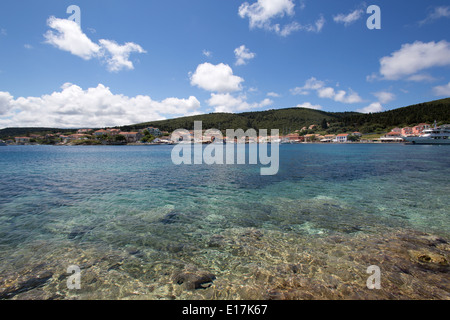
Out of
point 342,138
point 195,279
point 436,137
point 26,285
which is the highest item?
point 342,138

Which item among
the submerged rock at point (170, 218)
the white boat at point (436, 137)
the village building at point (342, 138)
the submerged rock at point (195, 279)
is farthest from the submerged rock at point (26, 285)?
the village building at point (342, 138)

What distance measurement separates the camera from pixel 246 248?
6938mm

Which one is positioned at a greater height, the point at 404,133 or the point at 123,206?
the point at 404,133

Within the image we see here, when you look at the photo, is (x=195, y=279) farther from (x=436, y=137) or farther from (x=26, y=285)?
(x=436, y=137)

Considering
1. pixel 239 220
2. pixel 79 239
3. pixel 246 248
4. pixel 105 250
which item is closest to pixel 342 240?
pixel 246 248

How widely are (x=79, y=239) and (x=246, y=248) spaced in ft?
20.8

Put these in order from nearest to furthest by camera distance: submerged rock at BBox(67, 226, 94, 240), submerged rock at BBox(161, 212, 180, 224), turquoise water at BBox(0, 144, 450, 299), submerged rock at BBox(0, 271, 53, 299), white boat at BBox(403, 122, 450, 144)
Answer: submerged rock at BBox(0, 271, 53, 299) < turquoise water at BBox(0, 144, 450, 299) < submerged rock at BBox(67, 226, 94, 240) < submerged rock at BBox(161, 212, 180, 224) < white boat at BBox(403, 122, 450, 144)

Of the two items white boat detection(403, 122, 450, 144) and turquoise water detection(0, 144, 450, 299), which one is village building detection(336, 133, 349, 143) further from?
turquoise water detection(0, 144, 450, 299)

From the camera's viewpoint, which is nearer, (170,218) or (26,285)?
(26,285)

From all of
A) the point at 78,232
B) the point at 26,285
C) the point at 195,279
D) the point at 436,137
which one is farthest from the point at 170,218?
the point at 436,137

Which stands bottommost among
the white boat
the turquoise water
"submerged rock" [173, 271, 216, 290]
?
"submerged rock" [173, 271, 216, 290]

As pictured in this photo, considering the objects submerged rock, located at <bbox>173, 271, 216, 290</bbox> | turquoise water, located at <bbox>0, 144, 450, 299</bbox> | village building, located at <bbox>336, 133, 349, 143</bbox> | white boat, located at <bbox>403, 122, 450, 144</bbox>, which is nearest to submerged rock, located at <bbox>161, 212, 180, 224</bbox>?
turquoise water, located at <bbox>0, 144, 450, 299</bbox>
